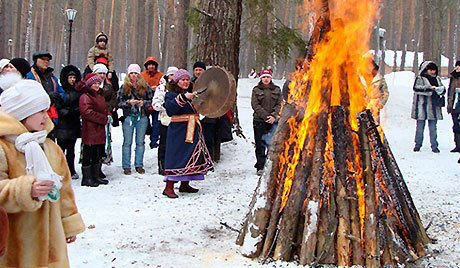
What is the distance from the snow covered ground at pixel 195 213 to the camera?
470cm

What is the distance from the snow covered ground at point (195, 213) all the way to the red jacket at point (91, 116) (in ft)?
2.56

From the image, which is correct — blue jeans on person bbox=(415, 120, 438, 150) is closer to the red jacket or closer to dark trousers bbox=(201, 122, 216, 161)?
dark trousers bbox=(201, 122, 216, 161)

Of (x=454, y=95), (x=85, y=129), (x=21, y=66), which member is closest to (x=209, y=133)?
(x=85, y=129)

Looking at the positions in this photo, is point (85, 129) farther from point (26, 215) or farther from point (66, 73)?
point (26, 215)

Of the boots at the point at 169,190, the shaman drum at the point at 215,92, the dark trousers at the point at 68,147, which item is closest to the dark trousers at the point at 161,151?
the dark trousers at the point at 68,147

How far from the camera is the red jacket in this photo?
7684 millimetres

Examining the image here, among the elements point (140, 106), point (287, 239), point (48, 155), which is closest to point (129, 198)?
point (140, 106)

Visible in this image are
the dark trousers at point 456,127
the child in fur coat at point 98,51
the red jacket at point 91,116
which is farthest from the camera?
the dark trousers at point 456,127

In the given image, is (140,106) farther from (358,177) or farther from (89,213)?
(358,177)

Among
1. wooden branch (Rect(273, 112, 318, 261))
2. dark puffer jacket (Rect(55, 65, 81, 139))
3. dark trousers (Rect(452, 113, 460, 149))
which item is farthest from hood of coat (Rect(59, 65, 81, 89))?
dark trousers (Rect(452, 113, 460, 149))

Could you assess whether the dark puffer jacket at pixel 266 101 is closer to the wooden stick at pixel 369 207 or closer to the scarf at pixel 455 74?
the wooden stick at pixel 369 207

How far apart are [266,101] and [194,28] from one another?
107 inches

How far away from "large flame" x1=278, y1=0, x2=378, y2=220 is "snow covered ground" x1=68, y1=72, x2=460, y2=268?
1.09 metres

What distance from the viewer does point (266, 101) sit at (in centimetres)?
885
